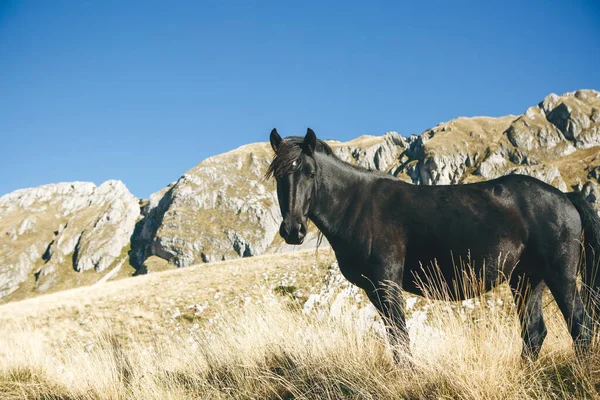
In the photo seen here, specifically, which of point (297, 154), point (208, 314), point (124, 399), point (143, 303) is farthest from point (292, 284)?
point (297, 154)

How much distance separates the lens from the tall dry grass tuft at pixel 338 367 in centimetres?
332

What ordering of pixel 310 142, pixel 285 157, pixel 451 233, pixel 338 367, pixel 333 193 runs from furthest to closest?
1. pixel 333 193
2. pixel 310 142
3. pixel 285 157
4. pixel 451 233
5. pixel 338 367

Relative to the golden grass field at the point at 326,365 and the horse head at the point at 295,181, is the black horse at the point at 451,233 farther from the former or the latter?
the golden grass field at the point at 326,365

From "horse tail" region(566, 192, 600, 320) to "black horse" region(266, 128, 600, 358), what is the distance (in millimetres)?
12

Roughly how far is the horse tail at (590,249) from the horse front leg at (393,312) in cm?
228

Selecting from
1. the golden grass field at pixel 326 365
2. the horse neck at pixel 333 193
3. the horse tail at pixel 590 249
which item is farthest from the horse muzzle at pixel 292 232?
the horse tail at pixel 590 249

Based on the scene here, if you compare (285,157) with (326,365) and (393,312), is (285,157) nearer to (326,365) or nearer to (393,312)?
(393,312)

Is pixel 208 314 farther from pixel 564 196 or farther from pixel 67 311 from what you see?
pixel 564 196

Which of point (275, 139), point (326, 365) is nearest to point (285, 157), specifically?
point (275, 139)

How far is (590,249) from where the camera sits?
4492mm

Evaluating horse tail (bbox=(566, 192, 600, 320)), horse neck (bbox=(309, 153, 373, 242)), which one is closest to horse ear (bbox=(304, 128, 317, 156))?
horse neck (bbox=(309, 153, 373, 242))

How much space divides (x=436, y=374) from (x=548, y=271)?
6.51ft

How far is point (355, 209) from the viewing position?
4.71 metres

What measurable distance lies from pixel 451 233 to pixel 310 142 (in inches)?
80.9
